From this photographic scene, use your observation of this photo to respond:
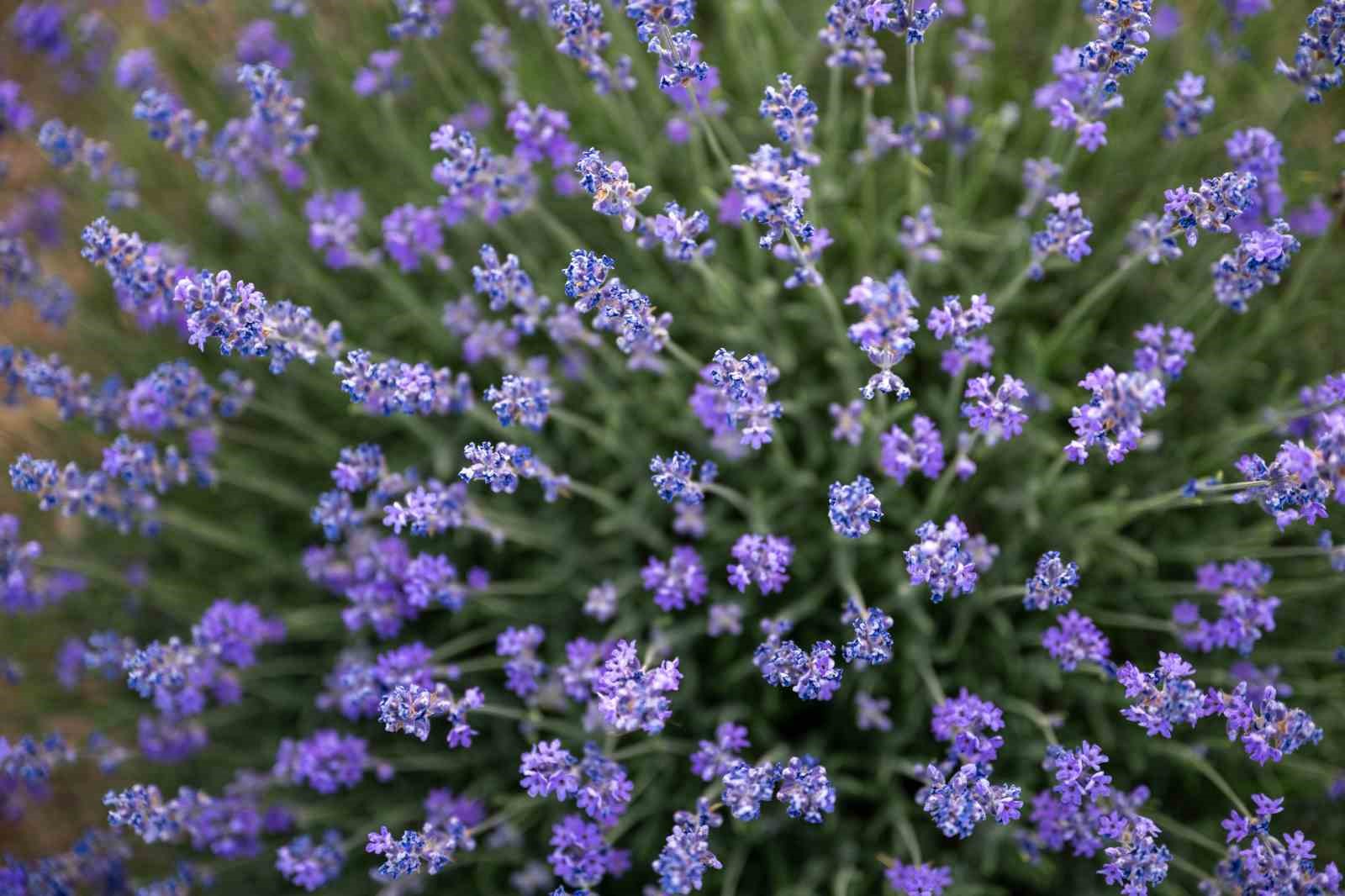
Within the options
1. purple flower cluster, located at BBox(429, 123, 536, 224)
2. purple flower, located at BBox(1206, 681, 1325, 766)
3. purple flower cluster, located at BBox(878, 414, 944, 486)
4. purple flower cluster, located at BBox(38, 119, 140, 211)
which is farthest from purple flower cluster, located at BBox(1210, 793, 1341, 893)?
purple flower cluster, located at BBox(38, 119, 140, 211)

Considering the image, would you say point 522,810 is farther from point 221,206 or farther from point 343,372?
point 221,206

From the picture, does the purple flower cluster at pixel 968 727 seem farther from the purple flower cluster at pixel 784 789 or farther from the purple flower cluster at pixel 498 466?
the purple flower cluster at pixel 498 466

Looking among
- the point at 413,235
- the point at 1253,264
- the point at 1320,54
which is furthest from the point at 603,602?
the point at 1320,54

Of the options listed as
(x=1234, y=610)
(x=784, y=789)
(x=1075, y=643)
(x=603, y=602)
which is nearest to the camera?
(x=784, y=789)

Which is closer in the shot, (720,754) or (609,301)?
(609,301)

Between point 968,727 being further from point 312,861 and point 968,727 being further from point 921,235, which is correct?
point 312,861

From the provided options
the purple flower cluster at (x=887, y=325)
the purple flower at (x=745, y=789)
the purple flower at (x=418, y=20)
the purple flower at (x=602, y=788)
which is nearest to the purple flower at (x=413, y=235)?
the purple flower at (x=418, y=20)
